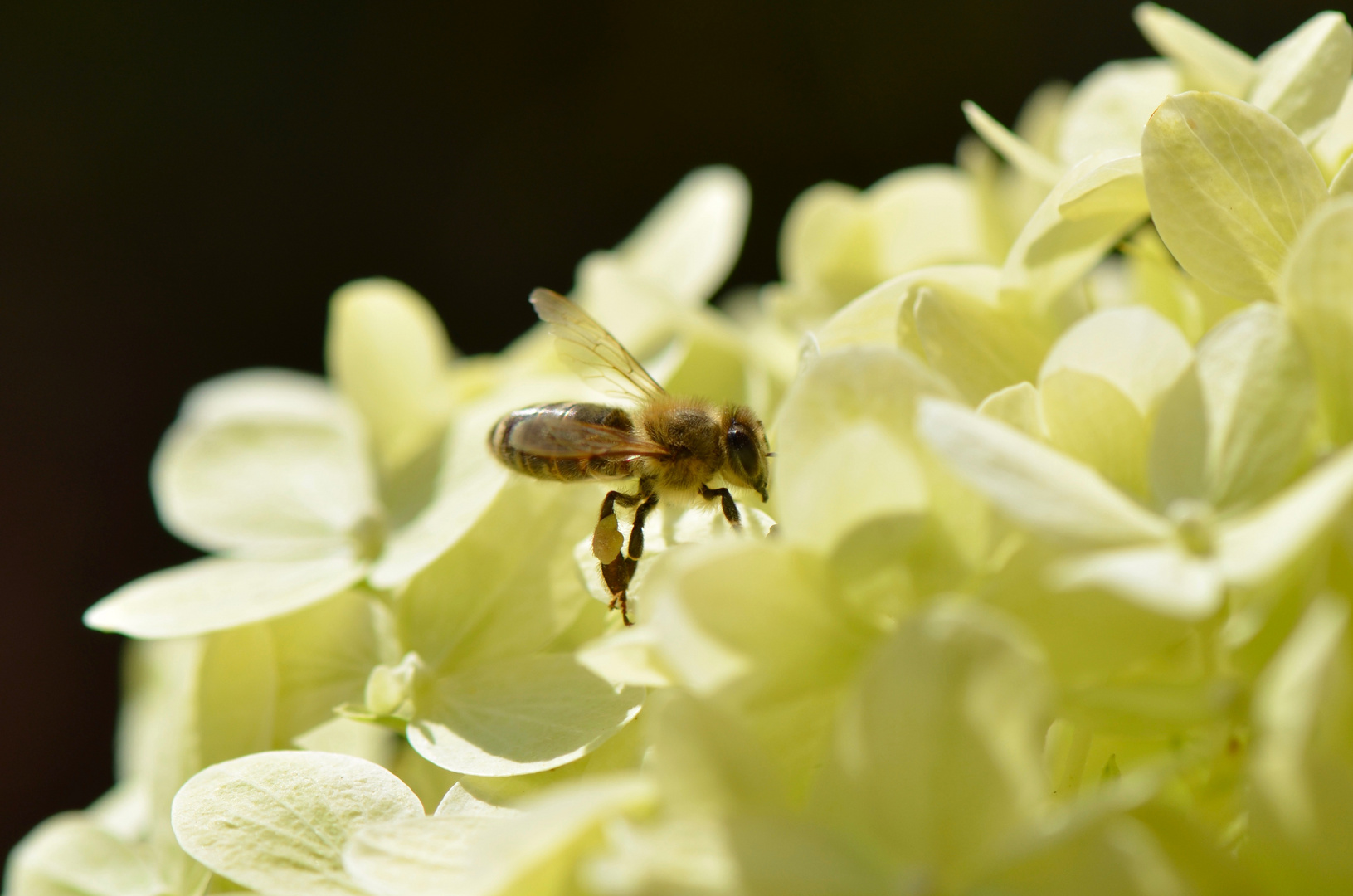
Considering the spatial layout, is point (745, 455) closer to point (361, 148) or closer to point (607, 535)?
point (607, 535)

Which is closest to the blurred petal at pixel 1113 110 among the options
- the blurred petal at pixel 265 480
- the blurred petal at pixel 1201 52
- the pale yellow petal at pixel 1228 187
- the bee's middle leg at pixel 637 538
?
the blurred petal at pixel 1201 52

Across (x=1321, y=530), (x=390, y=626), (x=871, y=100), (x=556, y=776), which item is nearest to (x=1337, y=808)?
(x=1321, y=530)

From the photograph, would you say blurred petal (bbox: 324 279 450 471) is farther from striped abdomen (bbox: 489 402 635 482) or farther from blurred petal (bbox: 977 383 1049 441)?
blurred petal (bbox: 977 383 1049 441)

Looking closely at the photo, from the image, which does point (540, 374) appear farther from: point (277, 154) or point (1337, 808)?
point (277, 154)

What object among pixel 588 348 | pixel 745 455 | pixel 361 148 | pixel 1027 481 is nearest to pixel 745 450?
pixel 745 455

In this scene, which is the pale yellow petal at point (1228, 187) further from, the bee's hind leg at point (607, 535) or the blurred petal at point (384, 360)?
the blurred petal at point (384, 360)

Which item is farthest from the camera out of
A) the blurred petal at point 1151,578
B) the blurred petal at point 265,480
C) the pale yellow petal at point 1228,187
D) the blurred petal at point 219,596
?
the blurred petal at point 265,480
